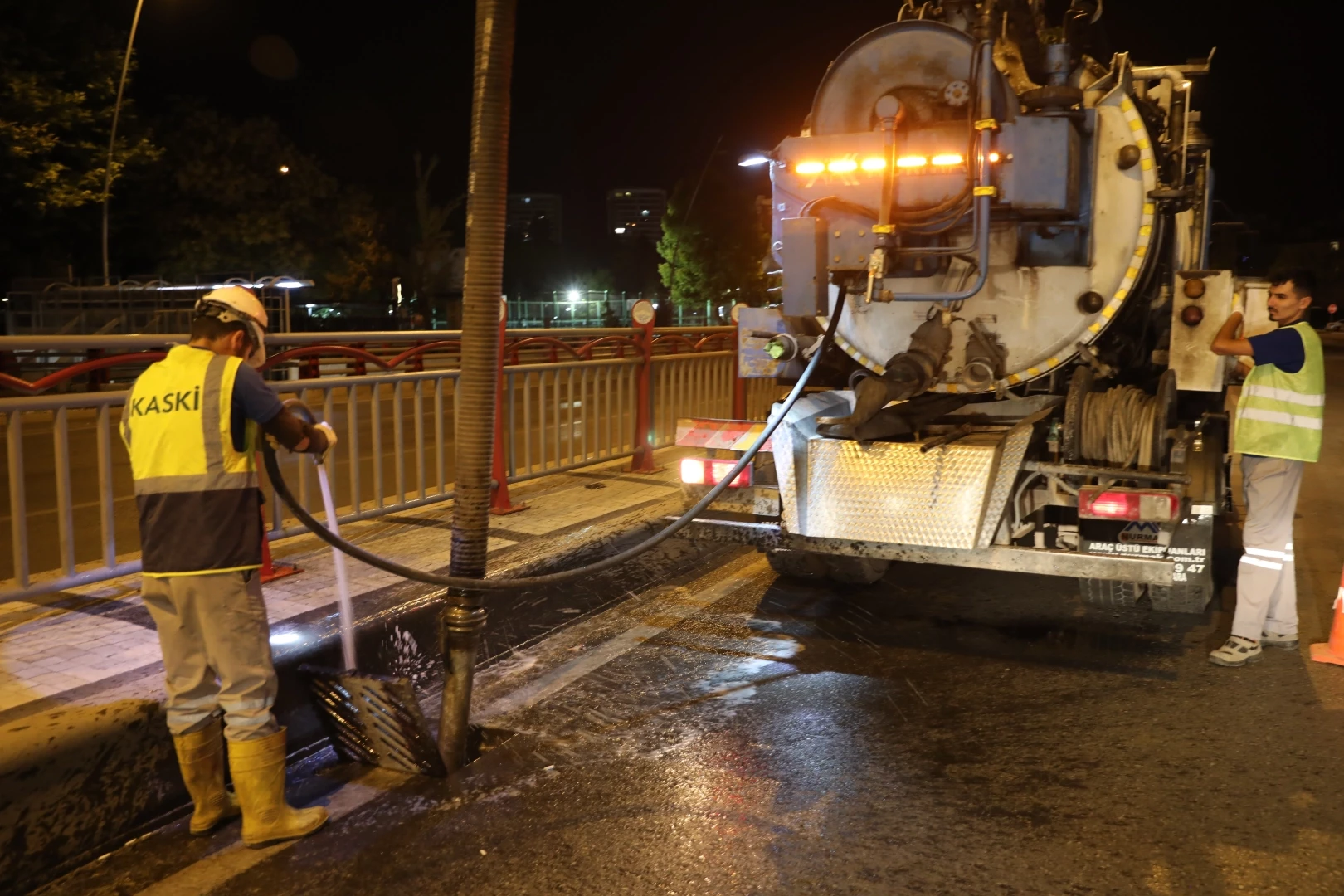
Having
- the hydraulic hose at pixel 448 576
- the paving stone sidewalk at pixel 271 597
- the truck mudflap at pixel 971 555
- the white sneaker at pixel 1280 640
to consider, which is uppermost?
the hydraulic hose at pixel 448 576

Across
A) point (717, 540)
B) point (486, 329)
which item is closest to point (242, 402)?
point (486, 329)

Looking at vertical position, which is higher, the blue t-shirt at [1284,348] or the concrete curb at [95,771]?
the blue t-shirt at [1284,348]

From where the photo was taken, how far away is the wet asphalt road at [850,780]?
3.27 m

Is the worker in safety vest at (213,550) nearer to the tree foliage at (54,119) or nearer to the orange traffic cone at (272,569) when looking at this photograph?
the orange traffic cone at (272,569)

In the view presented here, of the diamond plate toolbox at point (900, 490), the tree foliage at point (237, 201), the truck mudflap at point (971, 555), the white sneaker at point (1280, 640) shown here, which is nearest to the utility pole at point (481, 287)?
the truck mudflap at point (971, 555)

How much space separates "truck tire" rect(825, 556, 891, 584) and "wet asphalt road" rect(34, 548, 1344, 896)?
0.65 metres

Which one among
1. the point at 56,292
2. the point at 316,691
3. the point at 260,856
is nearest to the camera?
the point at 260,856

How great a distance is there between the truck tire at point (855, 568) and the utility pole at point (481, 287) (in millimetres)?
2931

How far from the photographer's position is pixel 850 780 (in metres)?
3.90

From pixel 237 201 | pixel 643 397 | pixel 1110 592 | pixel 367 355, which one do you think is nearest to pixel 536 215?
pixel 237 201

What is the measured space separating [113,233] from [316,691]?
28855 millimetres

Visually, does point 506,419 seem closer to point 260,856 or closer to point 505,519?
point 505,519

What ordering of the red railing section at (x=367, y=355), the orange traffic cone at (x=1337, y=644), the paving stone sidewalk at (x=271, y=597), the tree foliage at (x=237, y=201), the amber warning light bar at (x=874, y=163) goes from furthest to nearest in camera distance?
the tree foliage at (x=237, y=201), the amber warning light bar at (x=874, y=163), the orange traffic cone at (x=1337, y=644), the red railing section at (x=367, y=355), the paving stone sidewalk at (x=271, y=597)

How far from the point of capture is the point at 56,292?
21516 mm
